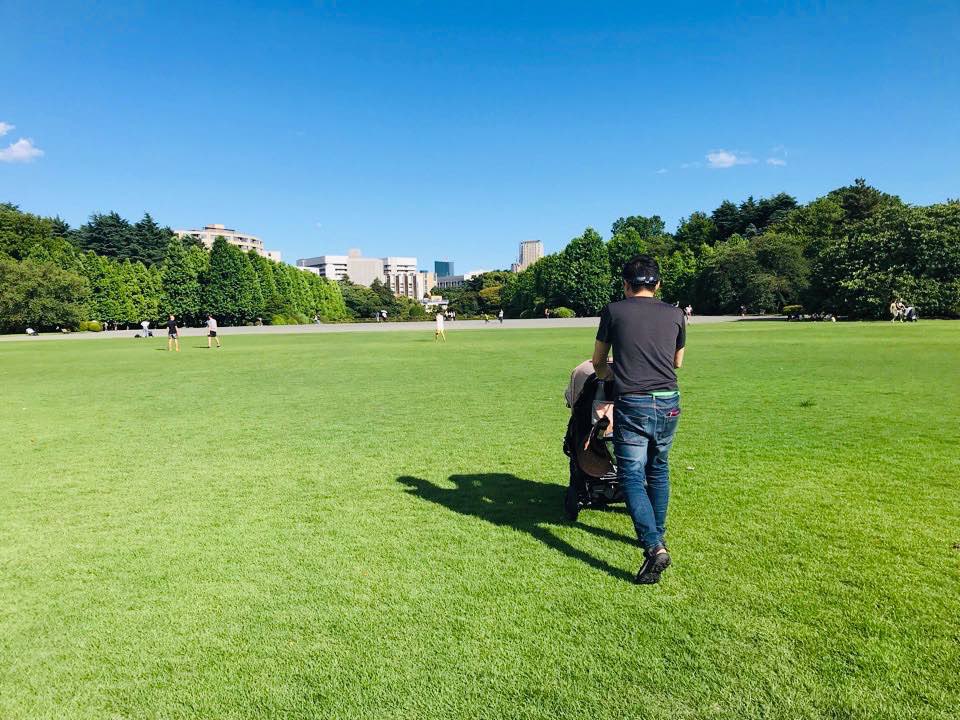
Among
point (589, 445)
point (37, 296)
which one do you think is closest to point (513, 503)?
point (589, 445)

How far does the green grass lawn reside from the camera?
9.78ft

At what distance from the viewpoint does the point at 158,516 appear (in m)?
5.57

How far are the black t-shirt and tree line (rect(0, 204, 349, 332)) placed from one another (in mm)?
68158

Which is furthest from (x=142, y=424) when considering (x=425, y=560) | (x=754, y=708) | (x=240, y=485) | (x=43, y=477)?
(x=754, y=708)

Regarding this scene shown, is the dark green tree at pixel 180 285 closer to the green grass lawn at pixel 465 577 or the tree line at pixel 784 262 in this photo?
the tree line at pixel 784 262

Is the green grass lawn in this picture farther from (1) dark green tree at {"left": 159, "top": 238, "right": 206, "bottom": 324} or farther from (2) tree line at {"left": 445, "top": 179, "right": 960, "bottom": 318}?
(1) dark green tree at {"left": 159, "top": 238, "right": 206, "bottom": 324}

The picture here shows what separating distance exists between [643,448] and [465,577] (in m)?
1.51

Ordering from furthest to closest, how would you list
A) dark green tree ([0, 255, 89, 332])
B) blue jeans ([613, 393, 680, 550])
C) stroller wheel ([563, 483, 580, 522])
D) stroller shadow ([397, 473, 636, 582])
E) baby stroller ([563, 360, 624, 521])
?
1. dark green tree ([0, 255, 89, 332])
2. stroller wheel ([563, 483, 580, 522])
3. baby stroller ([563, 360, 624, 521])
4. stroller shadow ([397, 473, 636, 582])
5. blue jeans ([613, 393, 680, 550])

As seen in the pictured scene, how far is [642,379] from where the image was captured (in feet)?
13.8

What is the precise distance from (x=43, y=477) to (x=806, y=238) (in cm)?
8570

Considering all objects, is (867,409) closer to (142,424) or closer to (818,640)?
(818,640)

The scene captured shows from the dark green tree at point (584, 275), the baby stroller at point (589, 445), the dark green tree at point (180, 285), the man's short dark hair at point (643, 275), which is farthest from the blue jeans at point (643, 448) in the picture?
the dark green tree at point (584, 275)

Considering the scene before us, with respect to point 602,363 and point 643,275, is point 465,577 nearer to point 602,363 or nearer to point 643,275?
point 602,363

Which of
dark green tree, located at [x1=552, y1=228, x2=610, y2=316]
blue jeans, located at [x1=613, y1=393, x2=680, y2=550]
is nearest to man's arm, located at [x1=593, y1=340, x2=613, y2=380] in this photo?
blue jeans, located at [x1=613, y1=393, x2=680, y2=550]
